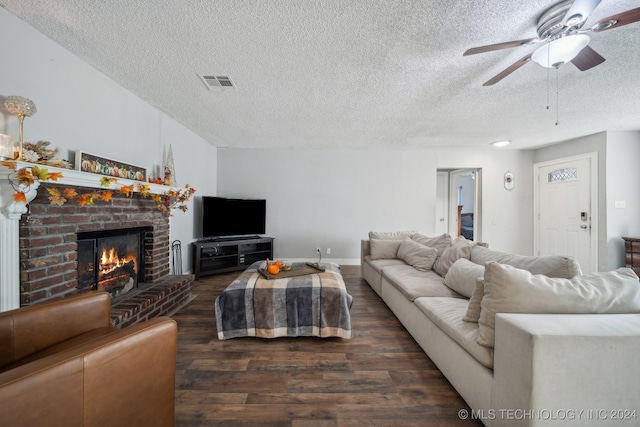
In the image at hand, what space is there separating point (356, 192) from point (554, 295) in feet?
12.9

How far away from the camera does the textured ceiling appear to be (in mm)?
1533

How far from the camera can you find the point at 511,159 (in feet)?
16.5

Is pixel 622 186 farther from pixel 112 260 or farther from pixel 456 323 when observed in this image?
pixel 112 260

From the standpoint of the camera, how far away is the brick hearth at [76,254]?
5.23 ft

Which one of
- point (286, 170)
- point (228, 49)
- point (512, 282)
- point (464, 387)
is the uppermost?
point (228, 49)

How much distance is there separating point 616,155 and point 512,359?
4986mm

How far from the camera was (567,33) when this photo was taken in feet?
4.91

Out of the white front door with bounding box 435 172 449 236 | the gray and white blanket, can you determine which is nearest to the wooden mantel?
the gray and white blanket

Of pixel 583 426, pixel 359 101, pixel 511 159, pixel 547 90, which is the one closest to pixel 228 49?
pixel 359 101

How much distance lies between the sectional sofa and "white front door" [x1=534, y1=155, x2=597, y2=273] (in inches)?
151

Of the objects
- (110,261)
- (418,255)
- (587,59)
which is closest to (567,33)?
(587,59)

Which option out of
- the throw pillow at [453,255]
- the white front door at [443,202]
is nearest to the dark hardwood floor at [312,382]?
the throw pillow at [453,255]

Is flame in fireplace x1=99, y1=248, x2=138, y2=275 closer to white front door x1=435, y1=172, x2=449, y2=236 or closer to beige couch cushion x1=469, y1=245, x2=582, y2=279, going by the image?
beige couch cushion x1=469, y1=245, x2=582, y2=279

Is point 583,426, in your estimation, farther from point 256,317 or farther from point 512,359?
point 256,317
